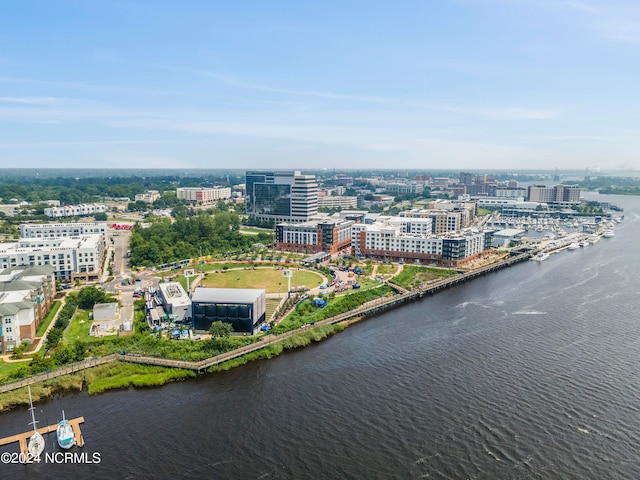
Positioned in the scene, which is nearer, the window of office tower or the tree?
the tree

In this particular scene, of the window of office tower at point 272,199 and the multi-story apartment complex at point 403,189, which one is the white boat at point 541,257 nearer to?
the window of office tower at point 272,199

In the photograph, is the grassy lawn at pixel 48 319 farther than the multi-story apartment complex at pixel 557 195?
No

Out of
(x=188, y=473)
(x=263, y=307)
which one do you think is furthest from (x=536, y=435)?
(x=263, y=307)

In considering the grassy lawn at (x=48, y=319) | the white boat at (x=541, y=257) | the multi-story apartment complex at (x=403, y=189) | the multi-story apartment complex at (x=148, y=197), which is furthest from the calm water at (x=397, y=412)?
the multi-story apartment complex at (x=403, y=189)

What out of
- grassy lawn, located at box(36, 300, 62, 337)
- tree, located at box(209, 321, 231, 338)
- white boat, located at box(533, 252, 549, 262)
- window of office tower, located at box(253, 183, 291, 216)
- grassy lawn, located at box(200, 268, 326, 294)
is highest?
window of office tower, located at box(253, 183, 291, 216)

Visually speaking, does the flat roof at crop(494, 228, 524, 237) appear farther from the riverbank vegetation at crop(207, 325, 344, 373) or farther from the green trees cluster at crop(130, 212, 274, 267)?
the riverbank vegetation at crop(207, 325, 344, 373)

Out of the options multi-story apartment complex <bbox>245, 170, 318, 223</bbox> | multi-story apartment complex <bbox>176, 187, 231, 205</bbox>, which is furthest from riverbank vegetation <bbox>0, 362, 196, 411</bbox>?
multi-story apartment complex <bbox>176, 187, 231, 205</bbox>

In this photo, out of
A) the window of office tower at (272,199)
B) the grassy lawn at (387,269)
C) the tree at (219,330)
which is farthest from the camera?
the window of office tower at (272,199)

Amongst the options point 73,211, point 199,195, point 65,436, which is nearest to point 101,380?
point 65,436
